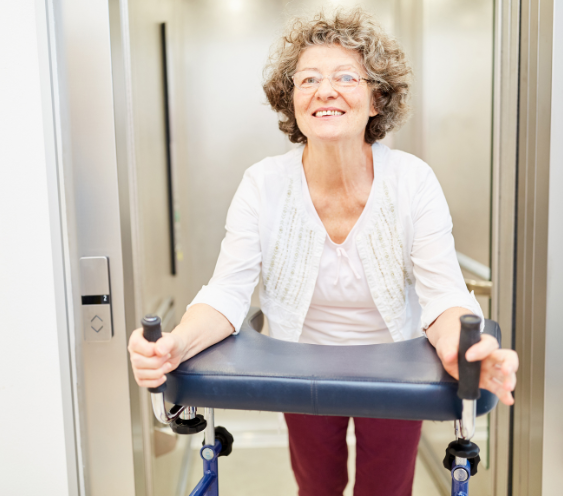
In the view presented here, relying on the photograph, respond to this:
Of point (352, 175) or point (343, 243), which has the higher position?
point (352, 175)

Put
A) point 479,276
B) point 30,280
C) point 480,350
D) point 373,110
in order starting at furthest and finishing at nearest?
point 479,276, point 373,110, point 30,280, point 480,350

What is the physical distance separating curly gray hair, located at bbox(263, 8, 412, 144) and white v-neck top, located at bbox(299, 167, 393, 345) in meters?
0.23

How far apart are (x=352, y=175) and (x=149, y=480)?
948mm

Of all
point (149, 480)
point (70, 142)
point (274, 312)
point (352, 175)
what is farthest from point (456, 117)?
point (149, 480)

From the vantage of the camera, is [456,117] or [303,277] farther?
[456,117]

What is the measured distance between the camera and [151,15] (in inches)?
59.6

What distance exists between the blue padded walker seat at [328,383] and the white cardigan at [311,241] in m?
0.28

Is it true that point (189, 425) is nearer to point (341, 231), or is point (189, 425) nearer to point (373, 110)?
point (341, 231)

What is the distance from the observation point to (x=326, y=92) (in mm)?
1143

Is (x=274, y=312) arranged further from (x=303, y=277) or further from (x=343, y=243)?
(x=343, y=243)

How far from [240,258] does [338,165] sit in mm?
320

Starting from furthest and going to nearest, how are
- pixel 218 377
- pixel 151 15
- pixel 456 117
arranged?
pixel 456 117, pixel 151 15, pixel 218 377

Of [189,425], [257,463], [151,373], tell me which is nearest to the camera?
[151,373]

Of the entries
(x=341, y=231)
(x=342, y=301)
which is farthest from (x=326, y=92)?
A: (x=342, y=301)
